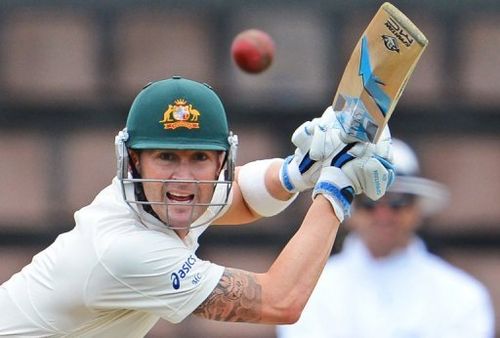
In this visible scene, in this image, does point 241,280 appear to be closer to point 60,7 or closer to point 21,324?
point 21,324

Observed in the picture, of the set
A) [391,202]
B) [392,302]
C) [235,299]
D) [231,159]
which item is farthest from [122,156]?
[391,202]

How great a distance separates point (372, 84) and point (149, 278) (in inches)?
26.6

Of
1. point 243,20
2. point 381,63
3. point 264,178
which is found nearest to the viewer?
point 381,63

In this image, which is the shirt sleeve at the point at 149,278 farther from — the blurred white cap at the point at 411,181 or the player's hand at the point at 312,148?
the blurred white cap at the point at 411,181

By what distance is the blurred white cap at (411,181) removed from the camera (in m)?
5.92

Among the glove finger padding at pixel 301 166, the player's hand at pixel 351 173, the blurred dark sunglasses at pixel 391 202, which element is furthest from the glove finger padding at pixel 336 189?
the blurred dark sunglasses at pixel 391 202

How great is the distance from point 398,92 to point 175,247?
2.03 feet

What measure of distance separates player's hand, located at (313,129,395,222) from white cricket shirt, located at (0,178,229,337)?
311 mm

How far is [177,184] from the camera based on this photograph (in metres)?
4.27

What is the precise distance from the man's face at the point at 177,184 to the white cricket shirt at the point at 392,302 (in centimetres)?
134

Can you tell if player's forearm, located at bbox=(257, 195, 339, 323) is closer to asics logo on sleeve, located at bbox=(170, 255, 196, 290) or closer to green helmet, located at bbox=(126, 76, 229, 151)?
asics logo on sleeve, located at bbox=(170, 255, 196, 290)

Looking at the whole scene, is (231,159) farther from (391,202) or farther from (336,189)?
(391,202)

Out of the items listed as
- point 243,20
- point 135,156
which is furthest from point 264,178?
point 243,20

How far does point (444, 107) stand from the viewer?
6777 mm
